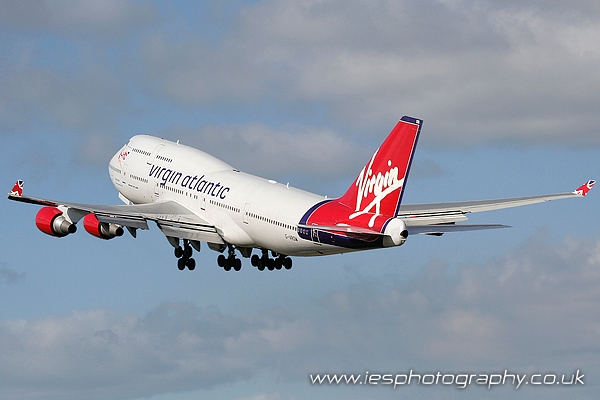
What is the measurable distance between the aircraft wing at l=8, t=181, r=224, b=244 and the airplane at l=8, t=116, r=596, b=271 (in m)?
0.06

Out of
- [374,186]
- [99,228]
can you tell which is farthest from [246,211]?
[374,186]

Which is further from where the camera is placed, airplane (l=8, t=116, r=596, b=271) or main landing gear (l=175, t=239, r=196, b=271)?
main landing gear (l=175, t=239, r=196, b=271)

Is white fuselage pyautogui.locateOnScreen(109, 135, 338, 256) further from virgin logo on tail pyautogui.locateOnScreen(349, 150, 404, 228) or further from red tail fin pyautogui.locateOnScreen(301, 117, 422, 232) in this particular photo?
virgin logo on tail pyautogui.locateOnScreen(349, 150, 404, 228)

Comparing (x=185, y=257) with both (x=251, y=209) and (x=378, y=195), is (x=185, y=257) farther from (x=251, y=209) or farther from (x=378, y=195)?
(x=378, y=195)

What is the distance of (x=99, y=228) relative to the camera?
79.1m

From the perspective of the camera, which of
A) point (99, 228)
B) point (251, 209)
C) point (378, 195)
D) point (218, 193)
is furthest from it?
point (99, 228)

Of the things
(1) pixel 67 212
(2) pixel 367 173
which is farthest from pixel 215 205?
Answer: (2) pixel 367 173

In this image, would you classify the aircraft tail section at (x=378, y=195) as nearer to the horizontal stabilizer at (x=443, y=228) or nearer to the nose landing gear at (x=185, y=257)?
the horizontal stabilizer at (x=443, y=228)

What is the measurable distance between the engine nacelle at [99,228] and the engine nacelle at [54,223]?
1174 mm

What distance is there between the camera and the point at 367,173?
6788 centimetres

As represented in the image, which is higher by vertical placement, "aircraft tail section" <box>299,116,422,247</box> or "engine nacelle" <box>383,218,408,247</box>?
"aircraft tail section" <box>299,116,422,247</box>

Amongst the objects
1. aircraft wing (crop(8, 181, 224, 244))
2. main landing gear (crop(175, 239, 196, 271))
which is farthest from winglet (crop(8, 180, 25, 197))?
main landing gear (crop(175, 239, 196, 271))

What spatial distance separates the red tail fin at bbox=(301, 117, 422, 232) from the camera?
216ft

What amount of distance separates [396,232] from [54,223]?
23151 mm
